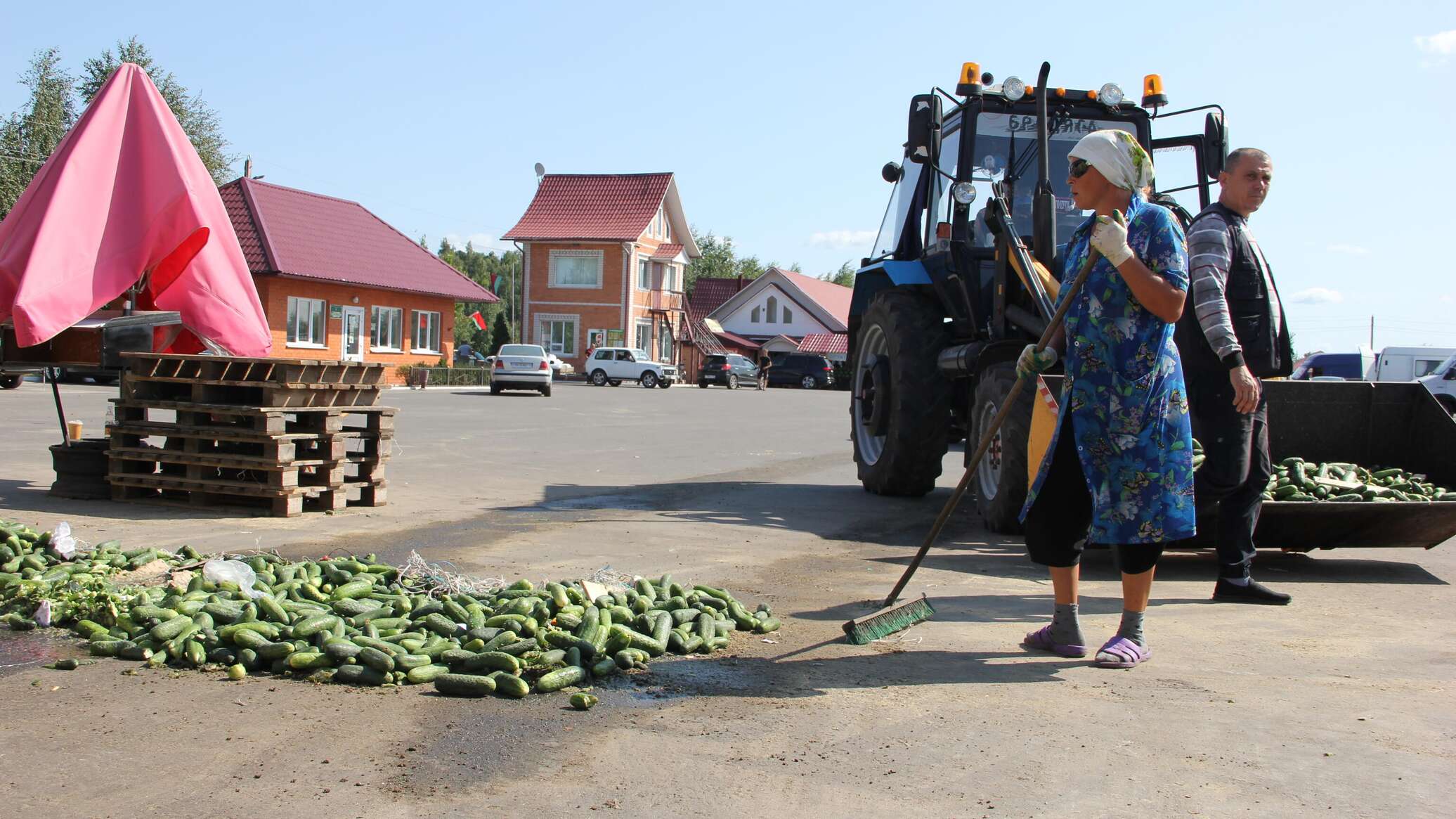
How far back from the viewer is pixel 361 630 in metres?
4.93

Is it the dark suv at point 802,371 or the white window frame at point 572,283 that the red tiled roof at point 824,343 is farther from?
the white window frame at point 572,283

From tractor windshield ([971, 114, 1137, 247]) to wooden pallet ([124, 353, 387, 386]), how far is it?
4944 mm

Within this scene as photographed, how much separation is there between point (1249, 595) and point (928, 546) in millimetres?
1960

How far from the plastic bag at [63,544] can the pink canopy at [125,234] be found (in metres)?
2.93

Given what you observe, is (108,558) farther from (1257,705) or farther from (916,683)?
(1257,705)

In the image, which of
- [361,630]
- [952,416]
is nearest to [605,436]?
[952,416]

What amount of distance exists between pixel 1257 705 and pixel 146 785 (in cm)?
367

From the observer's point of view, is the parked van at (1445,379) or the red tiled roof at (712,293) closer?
the parked van at (1445,379)

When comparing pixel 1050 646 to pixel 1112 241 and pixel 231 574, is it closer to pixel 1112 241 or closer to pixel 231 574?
pixel 1112 241

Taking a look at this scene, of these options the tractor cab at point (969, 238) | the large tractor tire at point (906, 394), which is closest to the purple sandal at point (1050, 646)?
the tractor cab at point (969, 238)

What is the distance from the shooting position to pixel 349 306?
4181 centimetres

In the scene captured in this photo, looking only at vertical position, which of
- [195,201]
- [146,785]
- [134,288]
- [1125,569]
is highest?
[195,201]

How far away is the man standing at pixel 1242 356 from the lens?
19.5ft

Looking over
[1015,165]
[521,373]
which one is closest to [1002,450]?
[1015,165]
